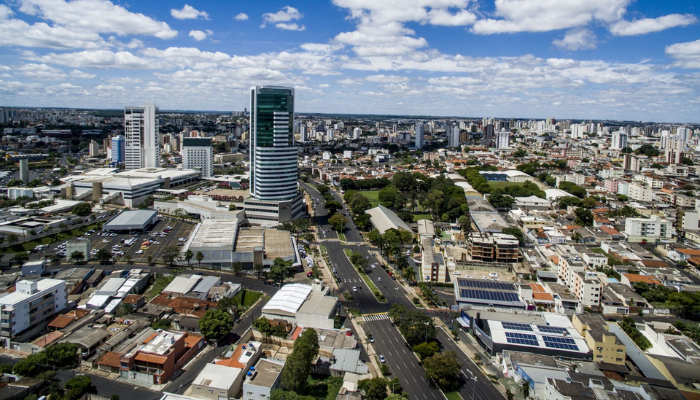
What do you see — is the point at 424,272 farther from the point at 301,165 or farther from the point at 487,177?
the point at 301,165

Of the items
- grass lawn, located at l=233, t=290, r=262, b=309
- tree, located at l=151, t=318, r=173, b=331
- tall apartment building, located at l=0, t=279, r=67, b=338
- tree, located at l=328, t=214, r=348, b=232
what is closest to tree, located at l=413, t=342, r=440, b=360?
grass lawn, located at l=233, t=290, r=262, b=309

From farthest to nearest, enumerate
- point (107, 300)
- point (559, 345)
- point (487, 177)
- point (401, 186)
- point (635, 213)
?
1. point (487, 177)
2. point (401, 186)
3. point (635, 213)
4. point (107, 300)
5. point (559, 345)

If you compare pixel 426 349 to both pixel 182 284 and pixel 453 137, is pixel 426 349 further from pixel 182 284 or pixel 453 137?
pixel 453 137

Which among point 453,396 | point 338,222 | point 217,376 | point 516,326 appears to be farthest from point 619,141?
point 217,376

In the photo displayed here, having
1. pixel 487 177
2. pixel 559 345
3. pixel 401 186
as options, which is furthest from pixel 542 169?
pixel 559 345

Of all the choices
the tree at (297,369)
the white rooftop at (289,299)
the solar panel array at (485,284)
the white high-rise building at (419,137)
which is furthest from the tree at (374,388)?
the white high-rise building at (419,137)

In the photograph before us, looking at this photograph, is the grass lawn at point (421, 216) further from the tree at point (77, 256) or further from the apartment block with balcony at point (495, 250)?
the tree at point (77, 256)
